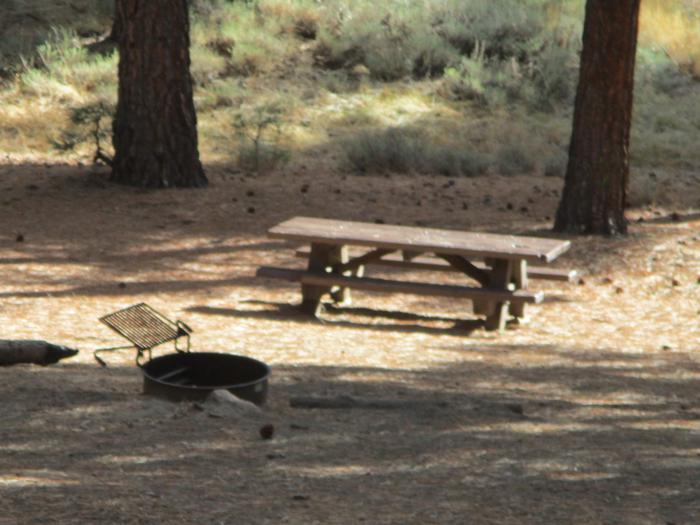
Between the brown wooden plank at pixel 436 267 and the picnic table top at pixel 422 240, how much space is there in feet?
0.73

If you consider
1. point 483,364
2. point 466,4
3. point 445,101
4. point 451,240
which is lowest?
point 483,364

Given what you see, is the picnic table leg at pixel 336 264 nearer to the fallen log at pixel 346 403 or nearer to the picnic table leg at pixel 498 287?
the picnic table leg at pixel 498 287

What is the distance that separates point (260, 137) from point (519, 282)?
7.18 meters

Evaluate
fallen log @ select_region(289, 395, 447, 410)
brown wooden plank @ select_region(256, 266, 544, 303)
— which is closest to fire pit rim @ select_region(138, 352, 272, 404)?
fallen log @ select_region(289, 395, 447, 410)

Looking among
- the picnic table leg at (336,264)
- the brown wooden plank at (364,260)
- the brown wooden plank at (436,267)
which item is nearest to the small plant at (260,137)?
the brown wooden plank at (436,267)

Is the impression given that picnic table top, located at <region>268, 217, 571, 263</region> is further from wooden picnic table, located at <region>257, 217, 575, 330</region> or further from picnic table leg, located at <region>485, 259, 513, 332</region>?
picnic table leg, located at <region>485, 259, 513, 332</region>

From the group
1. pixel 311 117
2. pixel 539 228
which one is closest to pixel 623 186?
pixel 539 228

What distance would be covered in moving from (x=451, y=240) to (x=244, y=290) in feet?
5.57

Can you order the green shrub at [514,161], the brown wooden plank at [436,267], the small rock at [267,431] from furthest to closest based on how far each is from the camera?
the green shrub at [514,161] < the brown wooden plank at [436,267] < the small rock at [267,431]

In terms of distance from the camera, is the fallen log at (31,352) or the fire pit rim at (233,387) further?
the fallen log at (31,352)

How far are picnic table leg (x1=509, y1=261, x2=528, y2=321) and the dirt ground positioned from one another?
133mm

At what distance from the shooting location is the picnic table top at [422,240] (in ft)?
27.5

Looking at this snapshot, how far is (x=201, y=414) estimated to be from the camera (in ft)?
18.6

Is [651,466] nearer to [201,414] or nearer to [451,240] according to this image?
[201,414]
